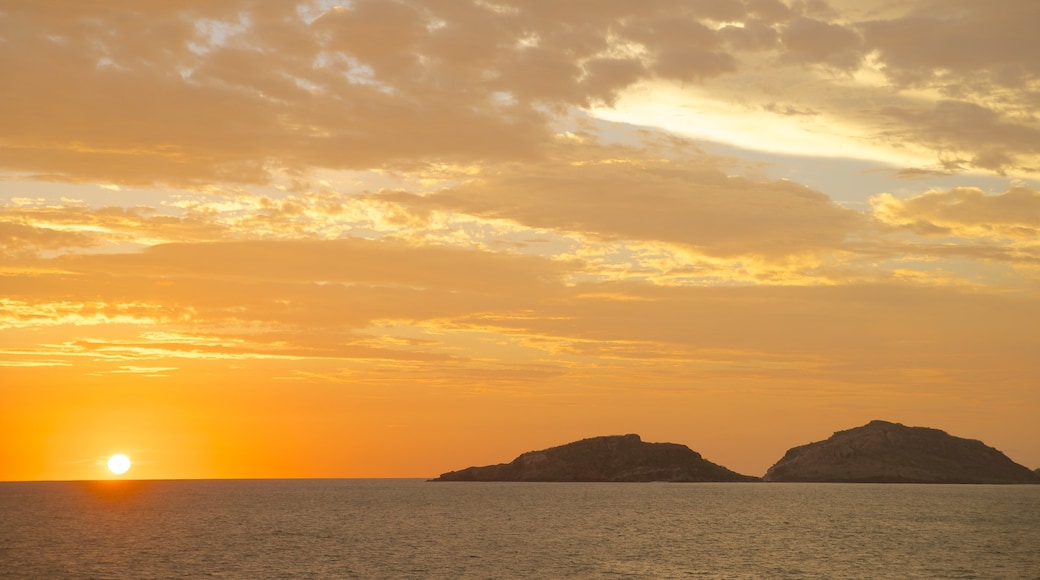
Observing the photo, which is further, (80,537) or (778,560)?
(80,537)

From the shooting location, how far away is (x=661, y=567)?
100938mm

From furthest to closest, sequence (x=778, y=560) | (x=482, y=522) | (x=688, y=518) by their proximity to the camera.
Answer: (x=688, y=518)
(x=482, y=522)
(x=778, y=560)

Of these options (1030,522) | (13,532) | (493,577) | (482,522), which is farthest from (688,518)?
(13,532)

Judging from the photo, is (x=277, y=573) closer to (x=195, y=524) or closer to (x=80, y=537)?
(x=80, y=537)

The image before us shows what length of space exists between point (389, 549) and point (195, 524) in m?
70.4

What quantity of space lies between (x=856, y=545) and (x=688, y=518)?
65.0 meters

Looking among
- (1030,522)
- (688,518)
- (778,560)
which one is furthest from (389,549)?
(1030,522)

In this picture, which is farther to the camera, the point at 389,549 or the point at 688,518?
the point at 688,518

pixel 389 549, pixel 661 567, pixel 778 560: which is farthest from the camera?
pixel 389 549

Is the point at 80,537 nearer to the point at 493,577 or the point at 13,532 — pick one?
the point at 13,532

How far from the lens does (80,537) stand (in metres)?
145

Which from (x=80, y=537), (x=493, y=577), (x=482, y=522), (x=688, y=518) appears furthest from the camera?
(x=688, y=518)

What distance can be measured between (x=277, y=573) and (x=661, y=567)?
127 feet

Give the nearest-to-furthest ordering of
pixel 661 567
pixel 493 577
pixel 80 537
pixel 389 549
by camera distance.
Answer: pixel 493 577 → pixel 661 567 → pixel 389 549 → pixel 80 537
